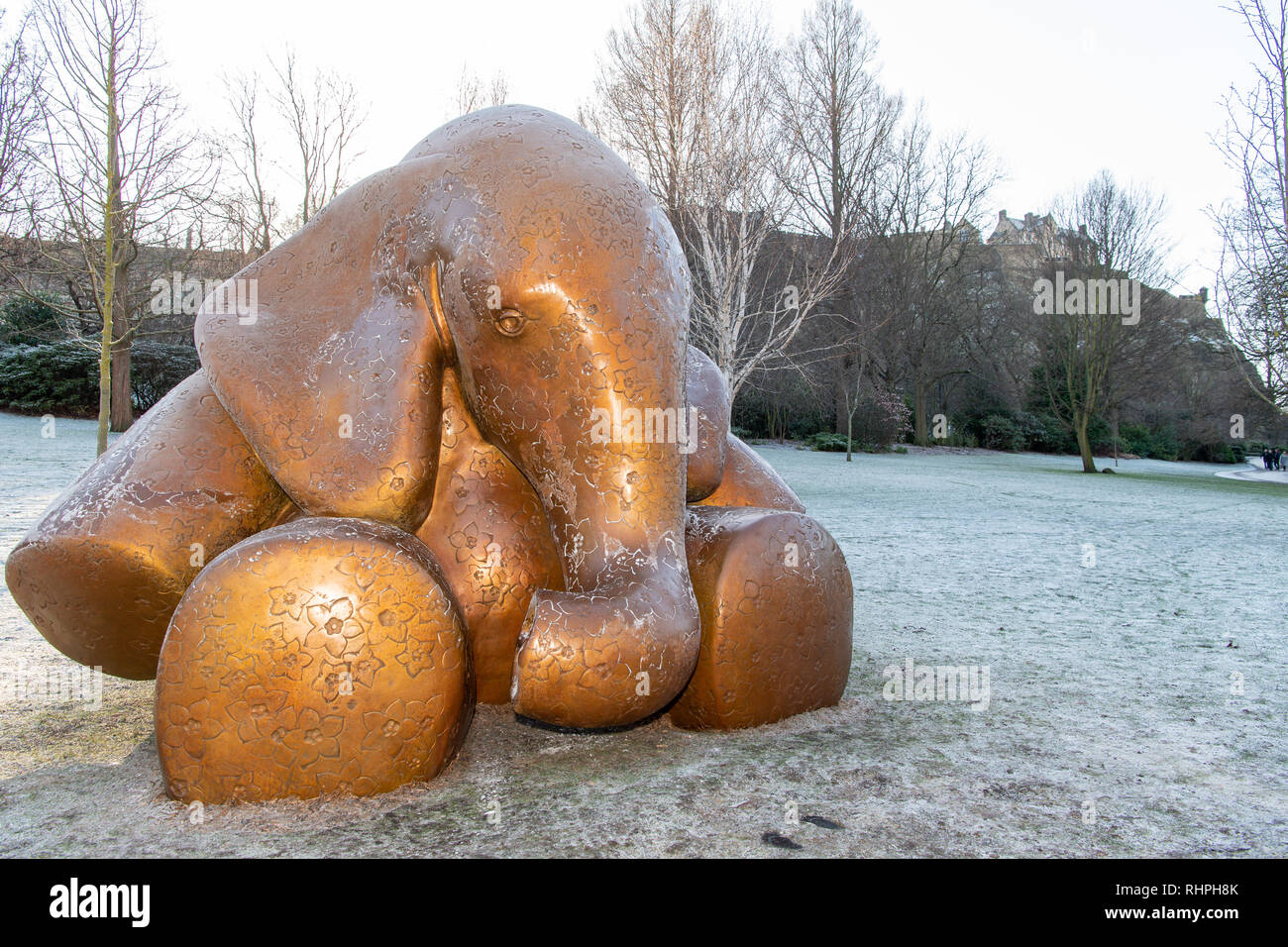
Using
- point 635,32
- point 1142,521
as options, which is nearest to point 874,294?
point 635,32

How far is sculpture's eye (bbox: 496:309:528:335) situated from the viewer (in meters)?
2.19

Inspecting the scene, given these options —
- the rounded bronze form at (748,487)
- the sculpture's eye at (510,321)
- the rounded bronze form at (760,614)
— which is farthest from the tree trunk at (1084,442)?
the sculpture's eye at (510,321)

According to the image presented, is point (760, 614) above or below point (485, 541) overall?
below

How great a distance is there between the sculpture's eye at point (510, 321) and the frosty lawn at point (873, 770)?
44.9 inches

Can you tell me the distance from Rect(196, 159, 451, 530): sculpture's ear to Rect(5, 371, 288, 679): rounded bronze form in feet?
0.70

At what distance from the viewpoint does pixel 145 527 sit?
2.37 metres

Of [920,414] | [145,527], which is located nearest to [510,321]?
[145,527]

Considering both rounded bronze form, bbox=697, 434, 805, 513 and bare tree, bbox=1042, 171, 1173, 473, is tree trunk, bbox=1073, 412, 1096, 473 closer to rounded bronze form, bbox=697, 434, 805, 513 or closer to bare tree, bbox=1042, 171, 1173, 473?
bare tree, bbox=1042, 171, 1173, 473

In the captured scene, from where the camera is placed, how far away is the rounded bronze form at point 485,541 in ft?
7.79

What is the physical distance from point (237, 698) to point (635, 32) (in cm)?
1428

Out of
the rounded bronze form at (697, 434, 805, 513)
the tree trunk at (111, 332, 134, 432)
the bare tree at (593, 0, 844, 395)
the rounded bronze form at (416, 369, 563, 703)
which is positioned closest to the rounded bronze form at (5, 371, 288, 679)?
the rounded bronze form at (416, 369, 563, 703)

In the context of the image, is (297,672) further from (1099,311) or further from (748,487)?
(1099,311)

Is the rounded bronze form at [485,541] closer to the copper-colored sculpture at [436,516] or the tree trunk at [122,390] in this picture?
the copper-colored sculpture at [436,516]

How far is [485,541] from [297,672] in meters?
0.62
